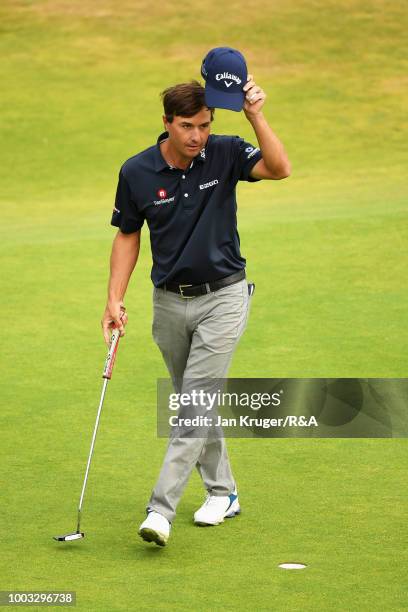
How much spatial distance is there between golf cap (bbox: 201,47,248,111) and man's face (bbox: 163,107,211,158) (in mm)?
133

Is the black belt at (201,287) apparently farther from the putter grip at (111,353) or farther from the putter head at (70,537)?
the putter head at (70,537)

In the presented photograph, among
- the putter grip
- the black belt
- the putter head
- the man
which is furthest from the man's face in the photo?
the putter head

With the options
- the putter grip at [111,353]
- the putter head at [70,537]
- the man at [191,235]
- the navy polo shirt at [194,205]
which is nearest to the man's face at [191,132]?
the man at [191,235]

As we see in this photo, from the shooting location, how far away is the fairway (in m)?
6.11

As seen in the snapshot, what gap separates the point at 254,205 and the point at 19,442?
7705 millimetres

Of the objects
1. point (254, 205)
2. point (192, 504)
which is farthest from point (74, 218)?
point (192, 504)

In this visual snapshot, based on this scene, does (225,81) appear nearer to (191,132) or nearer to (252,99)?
(252,99)

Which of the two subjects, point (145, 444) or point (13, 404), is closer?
point (145, 444)

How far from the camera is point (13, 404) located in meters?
8.84

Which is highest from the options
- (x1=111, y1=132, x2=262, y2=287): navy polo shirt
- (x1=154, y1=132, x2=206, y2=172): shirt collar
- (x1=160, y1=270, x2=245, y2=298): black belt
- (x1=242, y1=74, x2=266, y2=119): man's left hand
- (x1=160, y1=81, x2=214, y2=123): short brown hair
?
(x1=160, y1=81, x2=214, y2=123): short brown hair

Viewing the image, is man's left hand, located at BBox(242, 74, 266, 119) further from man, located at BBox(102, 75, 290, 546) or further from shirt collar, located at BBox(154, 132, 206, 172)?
shirt collar, located at BBox(154, 132, 206, 172)

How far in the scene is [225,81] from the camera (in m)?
6.13

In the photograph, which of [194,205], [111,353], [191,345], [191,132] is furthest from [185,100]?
[111,353]

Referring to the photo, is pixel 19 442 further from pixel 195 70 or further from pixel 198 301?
pixel 195 70
